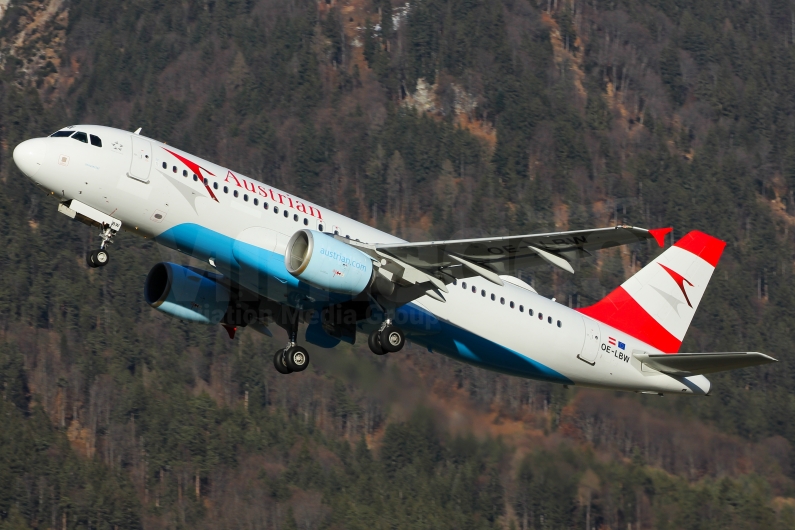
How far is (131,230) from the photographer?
39281 mm

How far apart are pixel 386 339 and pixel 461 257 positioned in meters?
3.66

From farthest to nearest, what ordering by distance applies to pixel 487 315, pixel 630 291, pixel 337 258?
pixel 630 291
pixel 487 315
pixel 337 258

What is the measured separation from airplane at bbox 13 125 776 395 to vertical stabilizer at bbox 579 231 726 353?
210 millimetres

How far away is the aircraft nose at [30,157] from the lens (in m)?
37.6

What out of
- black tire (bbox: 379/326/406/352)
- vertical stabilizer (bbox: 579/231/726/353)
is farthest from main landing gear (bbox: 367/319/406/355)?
vertical stabilizer (bbox: 579/231/726/353)

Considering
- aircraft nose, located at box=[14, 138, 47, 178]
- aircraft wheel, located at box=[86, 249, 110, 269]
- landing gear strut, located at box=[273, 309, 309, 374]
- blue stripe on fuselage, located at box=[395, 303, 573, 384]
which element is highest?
aircraft nose, located at box=[14, 138, 47, 178]

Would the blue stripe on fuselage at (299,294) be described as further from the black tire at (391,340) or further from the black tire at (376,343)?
the black tire at (376,343)

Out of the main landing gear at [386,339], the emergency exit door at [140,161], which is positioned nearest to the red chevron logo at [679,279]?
the main landing gear at [386,339]

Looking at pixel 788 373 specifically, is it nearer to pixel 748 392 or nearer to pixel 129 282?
pixel 748 392

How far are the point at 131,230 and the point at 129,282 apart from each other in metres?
139

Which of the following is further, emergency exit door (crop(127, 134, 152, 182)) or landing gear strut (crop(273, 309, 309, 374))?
landing gear strut (crop(273, 309, 309, 374))

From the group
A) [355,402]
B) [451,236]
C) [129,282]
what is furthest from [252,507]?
[451,236]

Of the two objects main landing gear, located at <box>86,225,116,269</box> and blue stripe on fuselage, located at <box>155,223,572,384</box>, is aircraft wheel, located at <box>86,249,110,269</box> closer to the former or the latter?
main landing gear, located at <box>86,225,116,269</box>

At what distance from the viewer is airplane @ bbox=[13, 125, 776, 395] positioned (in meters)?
37.8
